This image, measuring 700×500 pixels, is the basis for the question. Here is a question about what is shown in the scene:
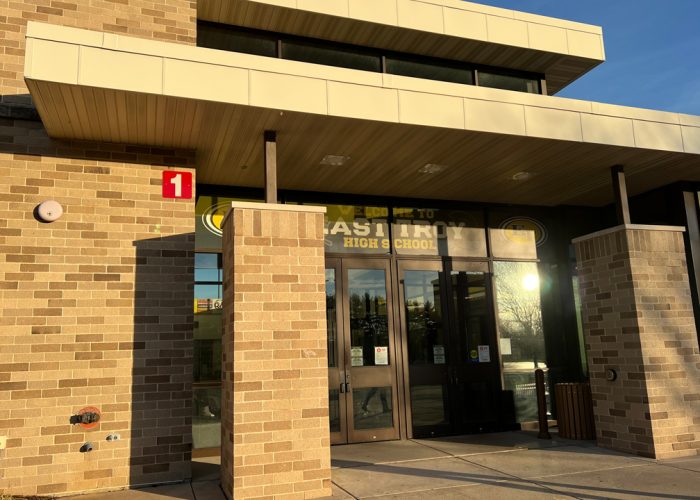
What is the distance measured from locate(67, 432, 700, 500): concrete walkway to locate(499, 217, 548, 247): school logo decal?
3.79m

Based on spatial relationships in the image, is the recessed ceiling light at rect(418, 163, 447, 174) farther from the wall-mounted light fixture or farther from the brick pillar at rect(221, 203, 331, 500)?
the wall-mounted light fixture

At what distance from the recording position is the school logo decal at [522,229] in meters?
10.6

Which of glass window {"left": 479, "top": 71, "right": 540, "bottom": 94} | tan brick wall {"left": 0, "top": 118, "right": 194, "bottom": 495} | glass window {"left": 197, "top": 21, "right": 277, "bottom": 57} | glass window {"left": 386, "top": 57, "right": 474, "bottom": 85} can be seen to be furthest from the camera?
glass window {"left": 479, "top": 71, "right": 540, "bottom": 94}

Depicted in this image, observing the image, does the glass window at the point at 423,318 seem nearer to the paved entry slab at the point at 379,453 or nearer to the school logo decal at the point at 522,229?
the paved entry slab at the point at 379,453

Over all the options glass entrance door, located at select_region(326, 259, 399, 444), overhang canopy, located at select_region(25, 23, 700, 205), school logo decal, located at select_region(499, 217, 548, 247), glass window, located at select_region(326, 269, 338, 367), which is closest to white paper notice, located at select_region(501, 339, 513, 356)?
school logo decal, located at select_region(499, 217, 548, 247)

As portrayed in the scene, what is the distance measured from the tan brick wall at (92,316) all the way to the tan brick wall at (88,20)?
0.74 meters

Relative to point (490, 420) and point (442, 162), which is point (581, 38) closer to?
point (442, 162)

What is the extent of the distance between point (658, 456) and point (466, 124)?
513 cm

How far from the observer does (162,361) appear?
6918 millimetres

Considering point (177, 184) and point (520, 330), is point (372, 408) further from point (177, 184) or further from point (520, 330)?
point (177, 184)

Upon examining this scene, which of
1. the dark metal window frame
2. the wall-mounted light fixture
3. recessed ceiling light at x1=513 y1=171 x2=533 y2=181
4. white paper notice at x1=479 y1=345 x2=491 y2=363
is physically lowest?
white paper notice at x1=479 y1=345 x2=491 y2=363

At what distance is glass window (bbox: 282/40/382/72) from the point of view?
349 inches

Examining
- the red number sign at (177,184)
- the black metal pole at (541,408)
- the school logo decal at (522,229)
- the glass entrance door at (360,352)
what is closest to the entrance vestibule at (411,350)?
the glass entrance door at (360,352)

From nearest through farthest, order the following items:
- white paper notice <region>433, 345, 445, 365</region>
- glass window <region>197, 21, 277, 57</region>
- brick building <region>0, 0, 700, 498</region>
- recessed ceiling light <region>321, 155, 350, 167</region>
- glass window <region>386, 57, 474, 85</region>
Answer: brick building <region>0, 0, 700, 498</region> → recessed ceiling light <region>321, 155, 350, 167</region> → glass window <region>197, 21, 277, 57</region> → glass window <region>386, 57, 474, 85</region> → white paper notice <region>433, 345, 445, 365</region>
